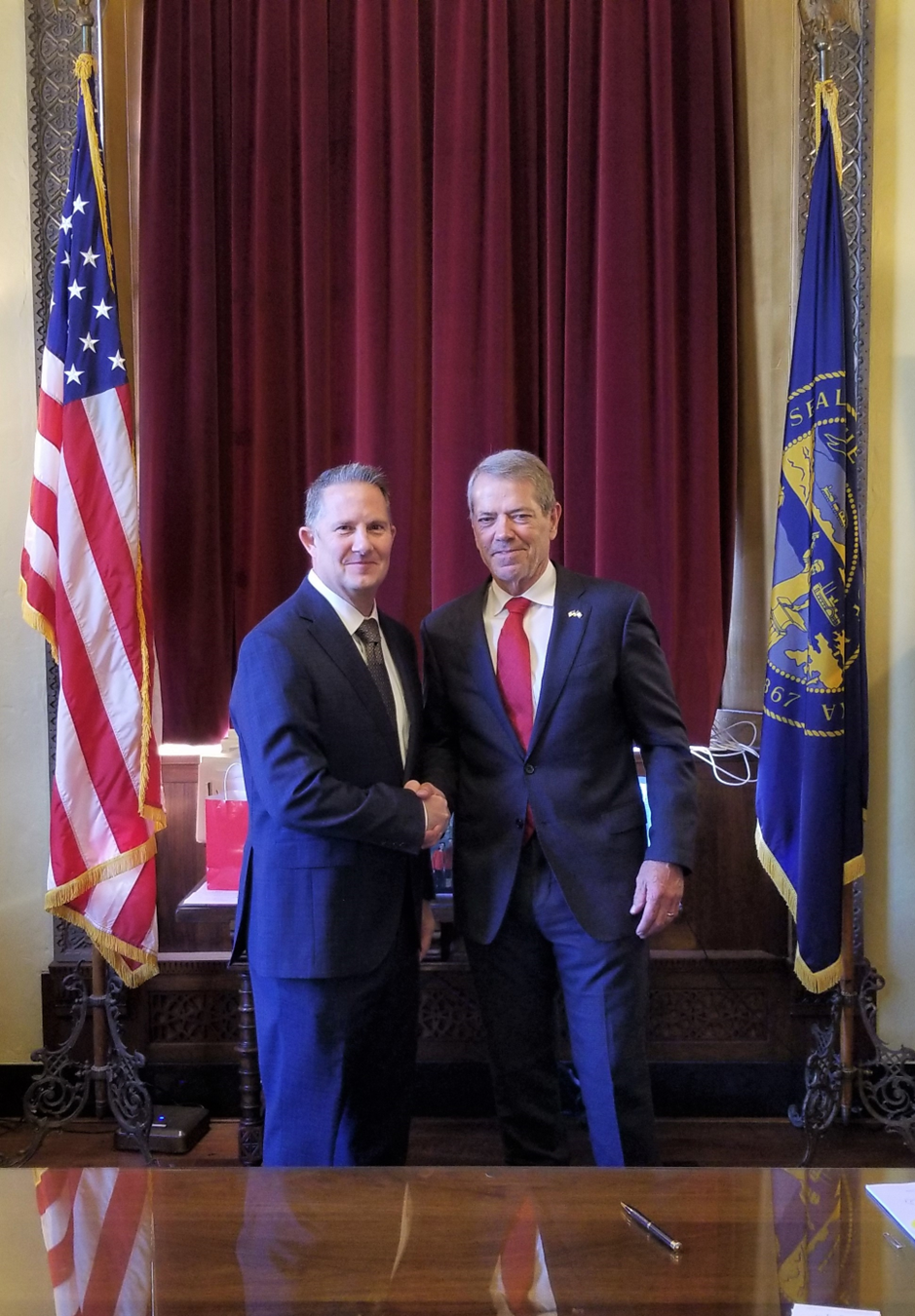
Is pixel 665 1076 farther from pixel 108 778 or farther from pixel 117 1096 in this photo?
pixel 108 778

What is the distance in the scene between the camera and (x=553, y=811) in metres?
2.23

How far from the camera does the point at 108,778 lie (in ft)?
9.43

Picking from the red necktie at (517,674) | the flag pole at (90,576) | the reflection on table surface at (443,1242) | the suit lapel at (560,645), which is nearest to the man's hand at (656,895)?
the red necktie at (517,674)

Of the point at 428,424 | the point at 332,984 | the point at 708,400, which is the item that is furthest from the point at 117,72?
the point at 332,984

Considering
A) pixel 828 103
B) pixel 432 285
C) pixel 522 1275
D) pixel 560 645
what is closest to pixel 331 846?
pixel 560 645

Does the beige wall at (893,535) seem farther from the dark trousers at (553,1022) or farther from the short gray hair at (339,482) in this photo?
the short gray hair at (339,482)

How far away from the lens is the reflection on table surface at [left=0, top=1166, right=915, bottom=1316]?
1077 millimetres

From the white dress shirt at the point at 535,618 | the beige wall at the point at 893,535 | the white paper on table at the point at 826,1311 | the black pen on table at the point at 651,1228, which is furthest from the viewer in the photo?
the beige wall at the point at 893,535

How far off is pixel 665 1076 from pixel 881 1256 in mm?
2095

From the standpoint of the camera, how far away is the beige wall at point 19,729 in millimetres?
3109

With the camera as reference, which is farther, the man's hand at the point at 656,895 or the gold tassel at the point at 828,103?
the gold tassel at the point at 828,103

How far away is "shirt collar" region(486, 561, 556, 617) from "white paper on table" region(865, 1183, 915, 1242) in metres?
1.31

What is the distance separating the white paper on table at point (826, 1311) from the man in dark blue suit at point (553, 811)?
3.78 feet

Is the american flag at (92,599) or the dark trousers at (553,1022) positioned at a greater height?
the american flag at (92,599)
